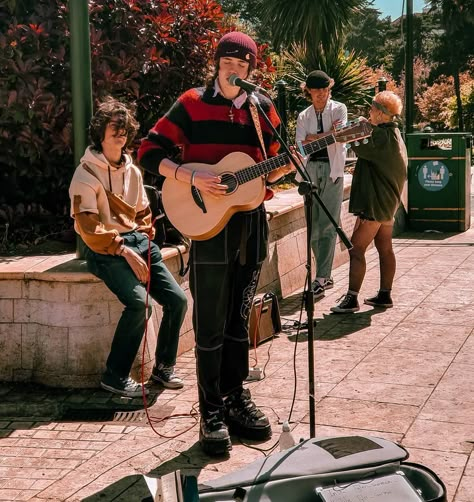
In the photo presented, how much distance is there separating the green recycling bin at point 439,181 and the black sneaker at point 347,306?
465 centimetres

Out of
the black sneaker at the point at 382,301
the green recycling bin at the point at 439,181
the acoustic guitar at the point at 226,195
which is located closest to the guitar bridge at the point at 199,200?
the acoustic guitar at the point at 226,195

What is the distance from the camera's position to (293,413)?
5363 millimetres

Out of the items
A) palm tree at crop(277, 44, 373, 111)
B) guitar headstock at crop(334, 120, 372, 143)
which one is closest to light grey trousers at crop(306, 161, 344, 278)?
guitar headstock at crop(334, 120, 372, 143)

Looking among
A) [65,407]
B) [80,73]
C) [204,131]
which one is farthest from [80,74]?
[65,407]

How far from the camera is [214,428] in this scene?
15.6ft

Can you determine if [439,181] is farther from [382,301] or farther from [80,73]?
[80,73]

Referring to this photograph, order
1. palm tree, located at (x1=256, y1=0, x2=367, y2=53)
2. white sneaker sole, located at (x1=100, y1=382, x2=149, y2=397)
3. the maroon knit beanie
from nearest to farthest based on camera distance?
1. the maroon knit beanie
2. white sneaker sole, located at (x1=100, y1=382, x2=149, y2=397)
3. palm tree, located at (x1=256, y1=0, x2=367, y2=53)

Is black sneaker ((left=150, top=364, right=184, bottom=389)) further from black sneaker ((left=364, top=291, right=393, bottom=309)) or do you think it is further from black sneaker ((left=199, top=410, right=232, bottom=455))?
black sneaker ((left=364, top=291, right=393, bottom=309))

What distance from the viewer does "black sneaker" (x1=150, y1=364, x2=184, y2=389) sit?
5898mm

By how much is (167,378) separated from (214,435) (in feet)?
4.08

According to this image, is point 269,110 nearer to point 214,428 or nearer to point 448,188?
point 214,428

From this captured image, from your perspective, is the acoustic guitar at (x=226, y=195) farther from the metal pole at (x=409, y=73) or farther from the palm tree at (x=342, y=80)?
the metal pole at (x=409, y=73)

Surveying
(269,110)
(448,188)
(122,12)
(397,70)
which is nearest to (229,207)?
(269,110)

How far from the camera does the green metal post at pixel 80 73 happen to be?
19.5 ft
